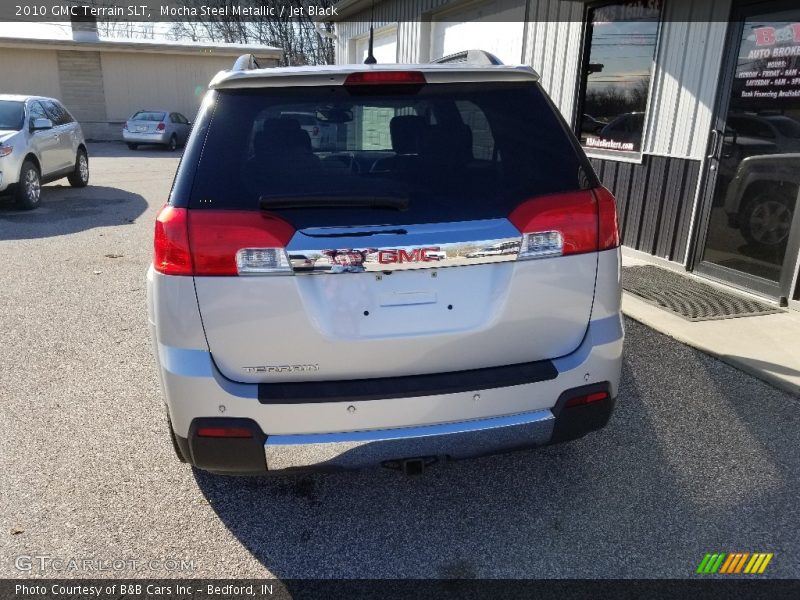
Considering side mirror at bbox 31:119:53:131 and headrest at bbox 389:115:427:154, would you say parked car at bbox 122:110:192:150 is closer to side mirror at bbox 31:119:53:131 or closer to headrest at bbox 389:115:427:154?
→ side mirror at bbox 31:119:53:131

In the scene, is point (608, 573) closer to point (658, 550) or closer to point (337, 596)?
point (658, 550)

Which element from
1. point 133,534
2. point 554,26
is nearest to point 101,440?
point 133,534

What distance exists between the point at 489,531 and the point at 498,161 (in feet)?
4.93

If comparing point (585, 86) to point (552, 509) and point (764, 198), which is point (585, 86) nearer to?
point (764, 198)

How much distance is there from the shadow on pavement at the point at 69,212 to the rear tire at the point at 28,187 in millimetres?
127

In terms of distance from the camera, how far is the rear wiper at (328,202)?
209cm

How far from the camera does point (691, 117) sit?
585 cm

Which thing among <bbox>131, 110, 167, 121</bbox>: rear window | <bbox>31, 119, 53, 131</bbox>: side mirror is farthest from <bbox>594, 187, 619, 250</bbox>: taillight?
<bbox>131, 110, 167, 121</bbox>: rear window

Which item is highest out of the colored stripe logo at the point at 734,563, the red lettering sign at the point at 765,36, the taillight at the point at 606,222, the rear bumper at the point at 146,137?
the red lettering sign at the point at 765,36

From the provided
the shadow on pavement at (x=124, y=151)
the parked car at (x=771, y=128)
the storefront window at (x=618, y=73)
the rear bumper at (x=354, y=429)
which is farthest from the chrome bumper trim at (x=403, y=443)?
the shadow on pavement at (x=124, y=151)

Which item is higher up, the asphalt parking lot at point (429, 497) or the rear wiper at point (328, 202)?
the rear wiper at point (328, 202)

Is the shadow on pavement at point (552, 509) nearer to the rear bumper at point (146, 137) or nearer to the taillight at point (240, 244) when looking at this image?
the taillight at point (240, 244)

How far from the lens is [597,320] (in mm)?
2377

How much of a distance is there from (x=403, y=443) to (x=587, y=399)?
740mm
